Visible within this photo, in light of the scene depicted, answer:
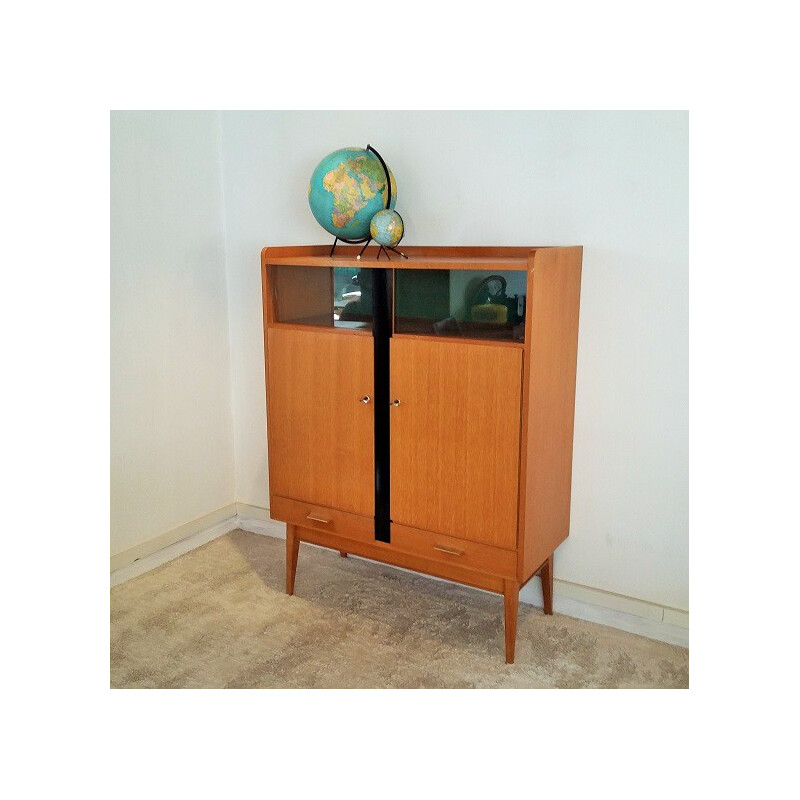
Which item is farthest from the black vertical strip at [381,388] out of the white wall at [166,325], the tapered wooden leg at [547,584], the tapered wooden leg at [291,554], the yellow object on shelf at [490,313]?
the white wall at [166,325]

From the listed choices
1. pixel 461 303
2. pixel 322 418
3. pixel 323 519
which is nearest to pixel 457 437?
pixel 461 303

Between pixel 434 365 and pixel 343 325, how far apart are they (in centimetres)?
39

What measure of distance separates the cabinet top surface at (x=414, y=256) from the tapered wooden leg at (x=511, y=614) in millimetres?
986

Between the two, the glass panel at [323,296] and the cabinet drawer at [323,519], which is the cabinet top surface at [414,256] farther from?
the cabinet drawer at [323,519]

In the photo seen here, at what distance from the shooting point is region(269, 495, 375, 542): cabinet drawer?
2545 millimetres

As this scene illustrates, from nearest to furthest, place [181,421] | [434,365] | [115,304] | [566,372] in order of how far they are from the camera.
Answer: [434,365]
[566,372]
[115,304]
[181,421]

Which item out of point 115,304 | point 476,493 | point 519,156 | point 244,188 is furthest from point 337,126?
point 476,493

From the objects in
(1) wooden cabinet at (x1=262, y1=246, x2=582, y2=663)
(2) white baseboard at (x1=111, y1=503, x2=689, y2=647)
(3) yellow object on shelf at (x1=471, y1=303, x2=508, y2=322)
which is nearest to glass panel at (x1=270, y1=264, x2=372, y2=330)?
(1) wooden cabinet at (x1=262, y1=246, x2=582, y2=663)

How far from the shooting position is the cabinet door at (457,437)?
2197mm

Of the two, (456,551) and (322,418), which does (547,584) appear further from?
(322,418)

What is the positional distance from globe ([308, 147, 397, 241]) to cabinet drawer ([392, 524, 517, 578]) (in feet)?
3.55

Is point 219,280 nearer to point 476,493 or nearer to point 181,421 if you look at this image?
point 181,421

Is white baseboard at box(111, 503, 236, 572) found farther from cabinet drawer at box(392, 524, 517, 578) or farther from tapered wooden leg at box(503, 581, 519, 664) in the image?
tapered wooden leg at box(503, 581, 519, 664)

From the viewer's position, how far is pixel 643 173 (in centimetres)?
231
